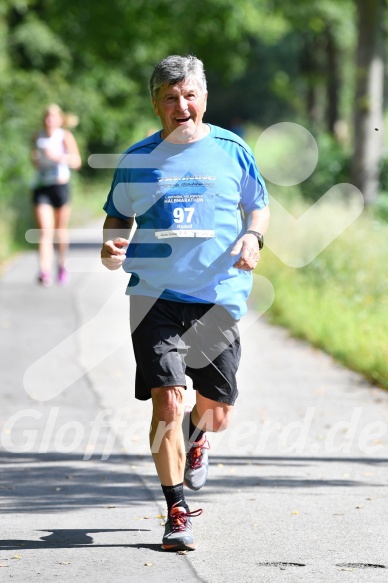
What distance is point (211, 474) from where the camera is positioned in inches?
276

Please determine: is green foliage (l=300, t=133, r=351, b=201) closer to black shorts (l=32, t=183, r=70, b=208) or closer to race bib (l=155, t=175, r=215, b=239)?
black shorts (l=32, t=183, r=70, b=208)

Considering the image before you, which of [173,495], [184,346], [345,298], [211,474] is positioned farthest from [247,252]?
[345,298]

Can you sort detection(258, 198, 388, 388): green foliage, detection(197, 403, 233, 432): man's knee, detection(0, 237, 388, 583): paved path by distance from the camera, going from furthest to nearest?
detection(258, 198, 388, 388): green foliage
detection(197, 403, 233, 432): man's knee
detection(0, 237, 388, 583): paved path

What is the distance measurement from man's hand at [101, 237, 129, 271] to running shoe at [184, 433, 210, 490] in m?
1.09

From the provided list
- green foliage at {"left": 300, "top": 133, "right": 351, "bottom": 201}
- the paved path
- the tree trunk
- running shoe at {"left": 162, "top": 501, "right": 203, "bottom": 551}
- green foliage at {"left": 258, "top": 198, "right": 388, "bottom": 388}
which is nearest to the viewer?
the paved path

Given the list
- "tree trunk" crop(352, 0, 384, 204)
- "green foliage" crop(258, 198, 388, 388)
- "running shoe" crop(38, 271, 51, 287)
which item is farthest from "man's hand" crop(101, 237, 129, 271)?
"tree trunk" crop(352, 0, 384, 204)

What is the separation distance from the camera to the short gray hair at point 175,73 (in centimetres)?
538

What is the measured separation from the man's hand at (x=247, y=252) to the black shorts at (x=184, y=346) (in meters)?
0.28

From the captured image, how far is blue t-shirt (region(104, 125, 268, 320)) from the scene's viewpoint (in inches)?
212

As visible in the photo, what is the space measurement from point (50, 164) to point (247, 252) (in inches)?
378

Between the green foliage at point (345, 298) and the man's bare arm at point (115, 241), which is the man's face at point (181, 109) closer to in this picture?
the man's bare arm at point (115, 241)

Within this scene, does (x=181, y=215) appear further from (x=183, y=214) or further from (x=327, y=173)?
(x=327, y=173)

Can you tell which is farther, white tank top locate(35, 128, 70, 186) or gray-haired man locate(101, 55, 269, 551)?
white tank top locate(35, 128, 70, 186)

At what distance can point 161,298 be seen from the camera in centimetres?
546
